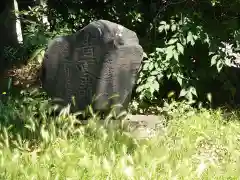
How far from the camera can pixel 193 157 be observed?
9.59 ft

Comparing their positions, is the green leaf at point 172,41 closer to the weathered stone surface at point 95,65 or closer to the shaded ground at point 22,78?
the weathered stone surface at point 95,65

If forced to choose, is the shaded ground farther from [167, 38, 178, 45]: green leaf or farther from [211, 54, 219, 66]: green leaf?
[211, 54, 219, 66]: green leaf

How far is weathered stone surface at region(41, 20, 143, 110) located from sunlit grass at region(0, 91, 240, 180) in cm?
35

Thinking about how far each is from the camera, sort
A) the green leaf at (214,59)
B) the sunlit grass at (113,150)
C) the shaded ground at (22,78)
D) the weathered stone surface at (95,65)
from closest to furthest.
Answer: the sunlit grass at (113,150) → the weathered stone surface at (95,65) → the green leaf at (214,59) → the shaded ground at (22,78)

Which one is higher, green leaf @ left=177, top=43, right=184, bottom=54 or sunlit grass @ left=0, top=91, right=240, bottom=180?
green leaf @ left=177, top=43, right=184, bottom=54

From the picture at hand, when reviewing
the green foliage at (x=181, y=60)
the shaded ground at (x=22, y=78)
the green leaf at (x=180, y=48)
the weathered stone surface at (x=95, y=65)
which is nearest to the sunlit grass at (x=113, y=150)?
the weathered stone surface at (x=95, y=65)

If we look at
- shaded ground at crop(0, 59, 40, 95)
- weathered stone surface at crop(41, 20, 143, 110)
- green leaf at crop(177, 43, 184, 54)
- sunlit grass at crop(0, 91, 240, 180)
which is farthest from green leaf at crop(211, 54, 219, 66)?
shaded ground at crop(0, 59, 40, 95)

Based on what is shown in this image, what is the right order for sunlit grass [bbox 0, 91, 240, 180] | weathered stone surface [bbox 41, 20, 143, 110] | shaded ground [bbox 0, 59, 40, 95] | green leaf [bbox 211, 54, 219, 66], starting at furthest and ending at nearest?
shaded ground [bbox 0, 59, 40, 95] → green leaf [bbox 211, 54, 219, 66] → weathered stone surface [bbox 41, 20, 143, 110] → sunlit grass [bbox 0, 91, 240, 180]

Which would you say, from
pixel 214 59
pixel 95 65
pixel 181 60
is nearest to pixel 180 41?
pixel 181 60

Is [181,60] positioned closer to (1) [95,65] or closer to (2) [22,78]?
(1) [95,65]

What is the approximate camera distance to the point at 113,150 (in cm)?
267

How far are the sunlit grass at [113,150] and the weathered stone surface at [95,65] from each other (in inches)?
13.8

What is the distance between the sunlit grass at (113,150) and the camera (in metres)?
2.36

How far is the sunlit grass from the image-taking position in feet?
7.73
